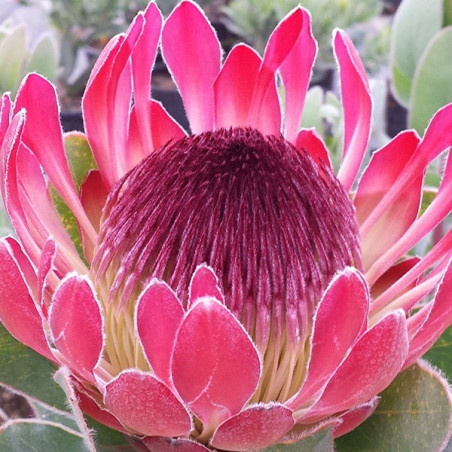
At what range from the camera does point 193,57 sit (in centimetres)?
79

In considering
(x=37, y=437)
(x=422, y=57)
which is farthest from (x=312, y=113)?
(x=37, y=437)

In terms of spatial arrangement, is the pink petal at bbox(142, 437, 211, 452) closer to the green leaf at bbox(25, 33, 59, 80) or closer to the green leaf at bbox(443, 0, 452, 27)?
the green leaf at bbox(443, 0, 452, 27)

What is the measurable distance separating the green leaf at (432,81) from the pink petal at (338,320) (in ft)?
1.83

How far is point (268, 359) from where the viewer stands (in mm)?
658

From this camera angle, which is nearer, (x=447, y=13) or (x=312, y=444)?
(x=312, y=444)

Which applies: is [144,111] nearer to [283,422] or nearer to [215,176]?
[215,176]

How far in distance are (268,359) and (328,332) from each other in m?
0.14

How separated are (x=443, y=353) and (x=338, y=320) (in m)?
0.29

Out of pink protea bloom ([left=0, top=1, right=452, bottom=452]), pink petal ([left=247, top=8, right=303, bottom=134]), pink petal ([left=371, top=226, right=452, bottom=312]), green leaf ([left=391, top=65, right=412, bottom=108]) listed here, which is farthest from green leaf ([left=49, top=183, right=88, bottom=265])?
green leaf ([left=391, top=65, right=412, bottom=108])

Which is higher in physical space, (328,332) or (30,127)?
(30,127)

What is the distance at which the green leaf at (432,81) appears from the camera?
39.1 inches

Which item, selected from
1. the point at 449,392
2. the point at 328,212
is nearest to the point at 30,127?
the point at 328,212

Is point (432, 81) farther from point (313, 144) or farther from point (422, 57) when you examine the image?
point (313, 144)

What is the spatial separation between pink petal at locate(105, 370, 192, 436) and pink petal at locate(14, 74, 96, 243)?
0.26 meters
